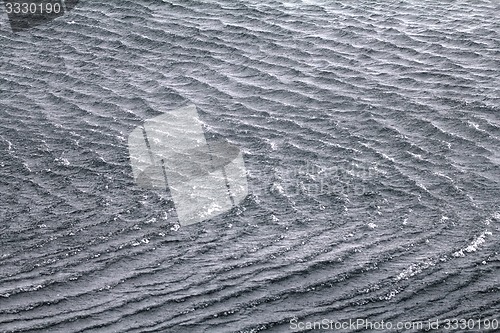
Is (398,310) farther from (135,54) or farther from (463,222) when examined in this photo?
(135,54)

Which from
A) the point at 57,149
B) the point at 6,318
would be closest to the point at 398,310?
the point at 6,318

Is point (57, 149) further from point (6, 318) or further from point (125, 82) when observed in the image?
point (6, 318)

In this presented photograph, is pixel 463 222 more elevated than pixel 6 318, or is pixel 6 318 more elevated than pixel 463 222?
pixel 463 222

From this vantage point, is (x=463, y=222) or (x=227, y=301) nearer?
(x=227, y=301)

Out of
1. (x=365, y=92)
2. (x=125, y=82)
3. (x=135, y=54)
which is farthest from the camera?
(x=135, y=54)

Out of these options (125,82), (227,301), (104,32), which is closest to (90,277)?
(227,301)

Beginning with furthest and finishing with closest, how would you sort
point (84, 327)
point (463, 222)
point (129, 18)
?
point (129, 18), point (463, 222), point (84, 327)
